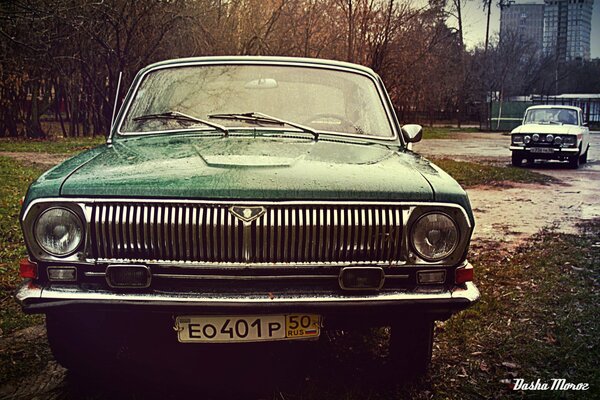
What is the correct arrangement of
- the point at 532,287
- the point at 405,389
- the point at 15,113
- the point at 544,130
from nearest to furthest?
1. the point at 405,389
2. the point at 532,287
3. the point at 544,130
4. the point at 15,113

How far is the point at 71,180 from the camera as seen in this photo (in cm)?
300

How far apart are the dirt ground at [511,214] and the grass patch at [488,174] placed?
0.54 m

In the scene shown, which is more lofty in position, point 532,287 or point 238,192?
point 238,192

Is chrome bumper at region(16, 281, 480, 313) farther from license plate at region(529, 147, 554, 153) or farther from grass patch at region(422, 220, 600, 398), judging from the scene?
license plate at region(529, 147, 554, 153)

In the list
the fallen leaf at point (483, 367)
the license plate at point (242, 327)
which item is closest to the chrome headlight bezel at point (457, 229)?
the license plate at point (242, 327)

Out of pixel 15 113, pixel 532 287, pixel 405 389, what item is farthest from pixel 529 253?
pixel 15 113

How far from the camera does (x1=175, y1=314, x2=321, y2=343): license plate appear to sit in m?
2.93

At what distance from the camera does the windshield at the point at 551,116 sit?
1905cm

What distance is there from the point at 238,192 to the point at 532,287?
377 cm

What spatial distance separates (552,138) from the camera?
1817cm

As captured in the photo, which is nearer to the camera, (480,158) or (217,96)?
(217,96)

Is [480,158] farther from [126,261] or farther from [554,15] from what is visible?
[554,15]

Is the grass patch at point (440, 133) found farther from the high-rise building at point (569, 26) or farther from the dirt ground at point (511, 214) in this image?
the high-rise building at point (569, 26)

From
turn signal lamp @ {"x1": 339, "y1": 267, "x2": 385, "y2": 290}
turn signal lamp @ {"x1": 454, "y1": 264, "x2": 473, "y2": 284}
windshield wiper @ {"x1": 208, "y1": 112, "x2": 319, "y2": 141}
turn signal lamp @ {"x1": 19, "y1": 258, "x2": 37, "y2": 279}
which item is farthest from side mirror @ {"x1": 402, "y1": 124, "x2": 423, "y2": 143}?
turn signal lamp @ {"x1": 19, "y1": 258, "x2": 37, "y2": 279}
